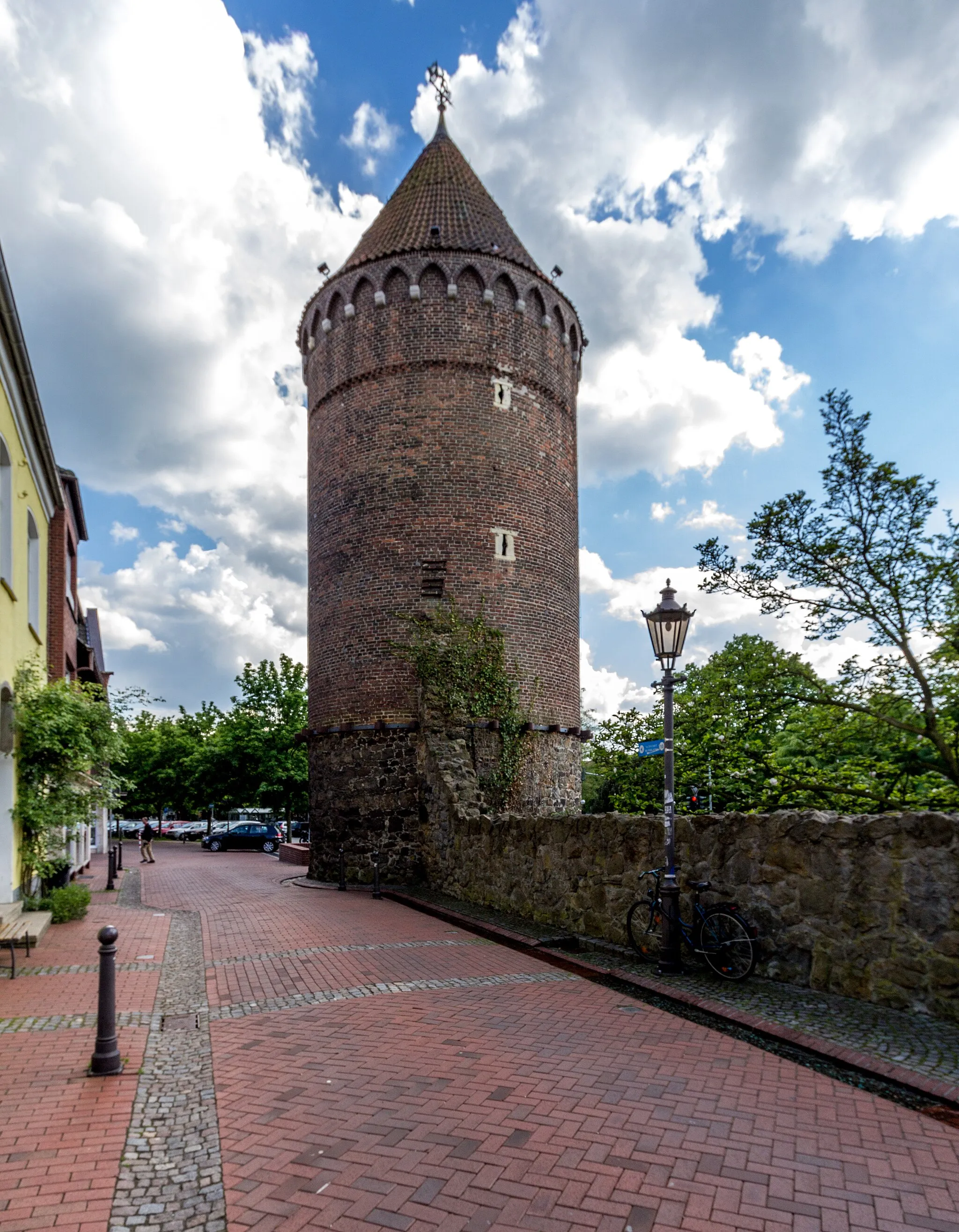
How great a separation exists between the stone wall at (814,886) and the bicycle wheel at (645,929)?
32 cm

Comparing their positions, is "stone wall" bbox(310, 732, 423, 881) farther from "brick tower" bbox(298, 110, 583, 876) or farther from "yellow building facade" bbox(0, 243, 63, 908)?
"yellow building facade" bbox(0, 243, 63, 908)

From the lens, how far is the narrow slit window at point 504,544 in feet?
62.3

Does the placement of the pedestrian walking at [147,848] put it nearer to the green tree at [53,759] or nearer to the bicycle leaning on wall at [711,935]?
the green tree at [53,759]

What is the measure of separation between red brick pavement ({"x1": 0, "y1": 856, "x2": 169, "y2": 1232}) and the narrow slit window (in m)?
12.1

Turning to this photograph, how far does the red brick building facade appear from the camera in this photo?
1675cm

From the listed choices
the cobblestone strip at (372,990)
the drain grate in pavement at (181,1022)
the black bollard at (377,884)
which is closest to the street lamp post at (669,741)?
the cobblestone strip at (372,990)

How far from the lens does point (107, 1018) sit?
5754 mm

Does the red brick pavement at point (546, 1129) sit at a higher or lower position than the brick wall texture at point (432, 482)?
lower

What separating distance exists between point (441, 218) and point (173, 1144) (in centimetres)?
2076

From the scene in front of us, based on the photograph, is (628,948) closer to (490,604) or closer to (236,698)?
(490,604)

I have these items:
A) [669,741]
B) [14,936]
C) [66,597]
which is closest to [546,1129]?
[669,741]

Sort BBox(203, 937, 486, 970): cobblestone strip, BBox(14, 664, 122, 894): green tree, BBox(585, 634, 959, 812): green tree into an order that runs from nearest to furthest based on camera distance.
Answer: BBox(203, 937, 486, 970): cobblestone strip < BBox(585, 634, 959, 812): green tree < BBox(14, 664, 122, 894): green tree

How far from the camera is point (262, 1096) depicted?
209 inches

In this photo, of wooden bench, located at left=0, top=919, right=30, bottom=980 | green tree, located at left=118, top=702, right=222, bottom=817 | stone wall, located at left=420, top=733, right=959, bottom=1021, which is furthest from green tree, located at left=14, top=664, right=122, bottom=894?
green tree, located at left=118, top=702, right=222, bottom=817
